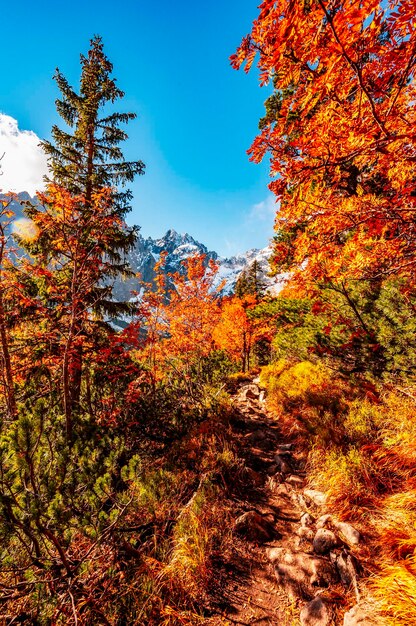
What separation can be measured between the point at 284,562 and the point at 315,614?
0.65m

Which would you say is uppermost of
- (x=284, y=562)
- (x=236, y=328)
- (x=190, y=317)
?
(x=190, y=317)

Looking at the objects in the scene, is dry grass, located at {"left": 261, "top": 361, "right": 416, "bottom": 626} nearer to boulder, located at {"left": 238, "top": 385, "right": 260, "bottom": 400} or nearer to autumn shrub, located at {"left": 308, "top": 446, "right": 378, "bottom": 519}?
autumn shrub, located at {"left": 308, "top": 446, "right": 378, "bottom": 519}

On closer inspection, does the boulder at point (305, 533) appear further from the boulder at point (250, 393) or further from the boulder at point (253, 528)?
the boulder at point (250, 393)

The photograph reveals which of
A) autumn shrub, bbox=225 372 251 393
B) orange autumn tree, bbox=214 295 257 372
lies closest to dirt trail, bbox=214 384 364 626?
autumn shrub, bbox=225 372 251 393

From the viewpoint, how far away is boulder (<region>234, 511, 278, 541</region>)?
3490 mm

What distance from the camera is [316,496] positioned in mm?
4035

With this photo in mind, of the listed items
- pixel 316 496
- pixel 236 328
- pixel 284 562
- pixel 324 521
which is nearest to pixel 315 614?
pixel 284 562

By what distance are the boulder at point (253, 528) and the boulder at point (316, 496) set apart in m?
0.82

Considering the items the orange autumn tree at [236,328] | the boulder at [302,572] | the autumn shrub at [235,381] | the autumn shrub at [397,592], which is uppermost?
the orange autumn tree at [236,328]

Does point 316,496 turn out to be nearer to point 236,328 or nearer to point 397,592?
point 397,592

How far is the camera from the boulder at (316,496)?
12.8 ft

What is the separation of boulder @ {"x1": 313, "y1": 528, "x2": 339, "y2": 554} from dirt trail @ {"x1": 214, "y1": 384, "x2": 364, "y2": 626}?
0.01 meters

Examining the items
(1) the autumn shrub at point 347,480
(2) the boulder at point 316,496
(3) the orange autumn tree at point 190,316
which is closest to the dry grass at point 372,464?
(1) the autumn shrub at point 347,480

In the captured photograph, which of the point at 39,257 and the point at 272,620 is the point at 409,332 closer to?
the point at 272,620
